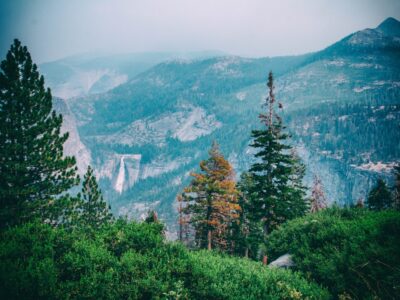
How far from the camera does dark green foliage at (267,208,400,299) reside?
27.9 feet

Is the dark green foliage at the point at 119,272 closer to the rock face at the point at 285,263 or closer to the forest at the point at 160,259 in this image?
the forest at the point at 160,259

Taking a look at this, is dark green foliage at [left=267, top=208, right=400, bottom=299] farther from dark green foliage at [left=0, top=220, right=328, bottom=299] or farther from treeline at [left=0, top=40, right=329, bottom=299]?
dark green foliage at [left=0, top=220, right=328, bottom=299]

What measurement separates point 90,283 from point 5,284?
1946 mm

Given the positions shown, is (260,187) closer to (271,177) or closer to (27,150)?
(271,177)

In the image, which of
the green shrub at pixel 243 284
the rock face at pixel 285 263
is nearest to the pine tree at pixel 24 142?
the green shrub at pixel 243 284

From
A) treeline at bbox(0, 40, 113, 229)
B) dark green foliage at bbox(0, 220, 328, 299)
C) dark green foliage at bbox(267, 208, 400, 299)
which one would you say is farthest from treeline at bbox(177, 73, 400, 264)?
treeline at bbox(0, 40, 113, 229)

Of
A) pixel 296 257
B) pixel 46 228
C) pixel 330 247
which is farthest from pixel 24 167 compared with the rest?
pixel 330 247

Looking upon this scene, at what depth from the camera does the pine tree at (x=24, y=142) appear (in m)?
20.2

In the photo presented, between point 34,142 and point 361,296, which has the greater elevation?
point 34,142

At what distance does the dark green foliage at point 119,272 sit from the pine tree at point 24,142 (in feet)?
46.6

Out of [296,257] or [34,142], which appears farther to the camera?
[34,142]

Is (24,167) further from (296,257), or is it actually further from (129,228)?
(296,257)

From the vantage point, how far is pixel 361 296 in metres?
8.75

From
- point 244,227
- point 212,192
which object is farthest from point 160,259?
point 244,227
